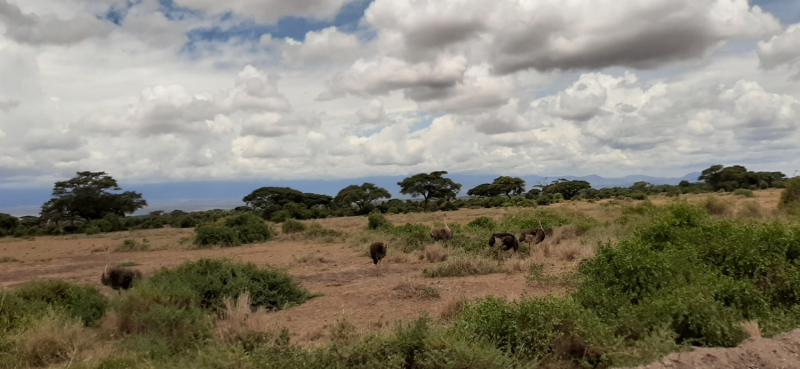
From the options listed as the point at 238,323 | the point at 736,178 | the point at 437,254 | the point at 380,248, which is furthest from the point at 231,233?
the point at 736,178

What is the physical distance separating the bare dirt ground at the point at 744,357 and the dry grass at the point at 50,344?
6.45 metres

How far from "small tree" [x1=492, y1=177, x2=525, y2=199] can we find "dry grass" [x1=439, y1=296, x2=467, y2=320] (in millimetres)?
57965

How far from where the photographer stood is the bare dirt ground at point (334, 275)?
817 centimetres

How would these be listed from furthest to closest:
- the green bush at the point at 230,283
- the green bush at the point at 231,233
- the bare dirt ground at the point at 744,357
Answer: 1. the green bush at the point at 231,233
2. the green bush at the point at 230,283
3. the bare dirt ground at the point at 744,357

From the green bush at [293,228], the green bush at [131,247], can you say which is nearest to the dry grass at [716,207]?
the green bush at [293,228]

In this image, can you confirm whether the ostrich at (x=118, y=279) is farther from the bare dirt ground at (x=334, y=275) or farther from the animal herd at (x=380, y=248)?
the bare dirt ground at (x=334, y=275)

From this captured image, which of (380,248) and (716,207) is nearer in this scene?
(380,248)

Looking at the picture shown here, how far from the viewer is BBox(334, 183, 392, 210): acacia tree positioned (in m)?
54.1

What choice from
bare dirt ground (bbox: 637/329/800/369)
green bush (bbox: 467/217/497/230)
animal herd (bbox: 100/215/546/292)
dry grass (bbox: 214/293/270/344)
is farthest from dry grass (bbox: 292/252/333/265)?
bare dirt ground (bbox: 637/329/800/369)

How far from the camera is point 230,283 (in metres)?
8.84

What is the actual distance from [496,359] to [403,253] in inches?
440

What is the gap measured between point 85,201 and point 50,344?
4336 centimetres

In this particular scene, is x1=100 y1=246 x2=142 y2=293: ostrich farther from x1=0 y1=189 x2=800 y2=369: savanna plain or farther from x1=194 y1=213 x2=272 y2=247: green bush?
x1=194 y1=213 x2=272 y2=247: green bush

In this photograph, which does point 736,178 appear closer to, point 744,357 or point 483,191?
point 483,191
